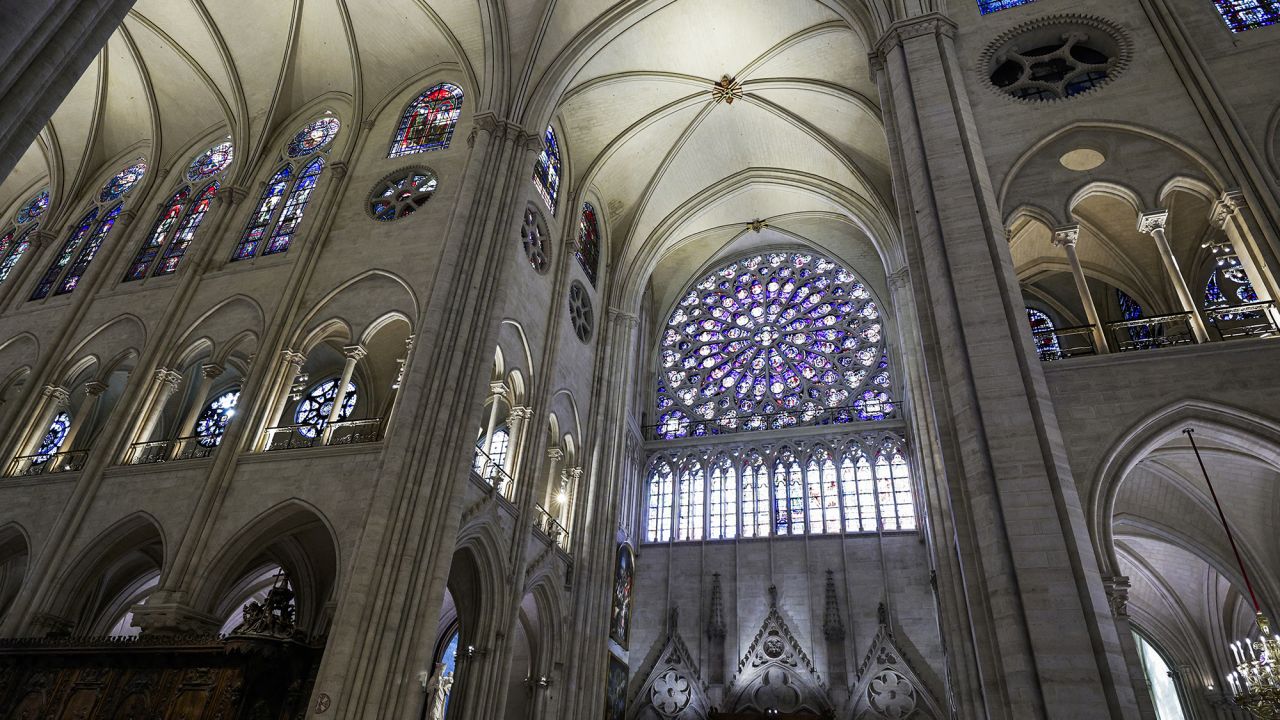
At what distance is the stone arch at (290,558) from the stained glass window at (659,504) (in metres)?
7.70

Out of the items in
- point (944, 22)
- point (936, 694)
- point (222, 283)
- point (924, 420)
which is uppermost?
point (944, 22)

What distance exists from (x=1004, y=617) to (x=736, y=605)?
36.5ft

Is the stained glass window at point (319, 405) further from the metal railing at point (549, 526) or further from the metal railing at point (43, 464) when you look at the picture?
the metal railing at point (549, 526)

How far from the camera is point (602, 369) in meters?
17.5

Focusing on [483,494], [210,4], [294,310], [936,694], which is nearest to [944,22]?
[483,494]

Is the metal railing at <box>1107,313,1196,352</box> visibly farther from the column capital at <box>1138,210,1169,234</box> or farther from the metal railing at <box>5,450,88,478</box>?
the metal railing at <box>5,450,88,478</box>

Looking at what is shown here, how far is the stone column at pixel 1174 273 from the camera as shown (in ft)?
28.0

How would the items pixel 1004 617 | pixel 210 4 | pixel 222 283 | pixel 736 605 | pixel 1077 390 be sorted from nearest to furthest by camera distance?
1. pixel 1004 617
2. pixel 1077 390
3. pixel 222 283
4. pixel 210 4
5. pixel 736 605

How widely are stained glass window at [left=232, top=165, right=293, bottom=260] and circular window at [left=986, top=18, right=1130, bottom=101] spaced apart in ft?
42.8

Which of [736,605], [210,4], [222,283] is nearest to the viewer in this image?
[222,283]

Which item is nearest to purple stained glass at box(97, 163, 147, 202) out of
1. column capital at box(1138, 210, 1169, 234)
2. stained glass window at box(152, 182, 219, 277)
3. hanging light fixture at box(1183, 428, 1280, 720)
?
stained glass window at box(152, 182, 219, 277)

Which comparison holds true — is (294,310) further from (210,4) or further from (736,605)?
(736,605)

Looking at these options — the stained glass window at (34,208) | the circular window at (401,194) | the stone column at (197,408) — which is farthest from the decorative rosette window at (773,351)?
the stained glass window at (34,208)

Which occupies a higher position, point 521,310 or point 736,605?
point 521,310
